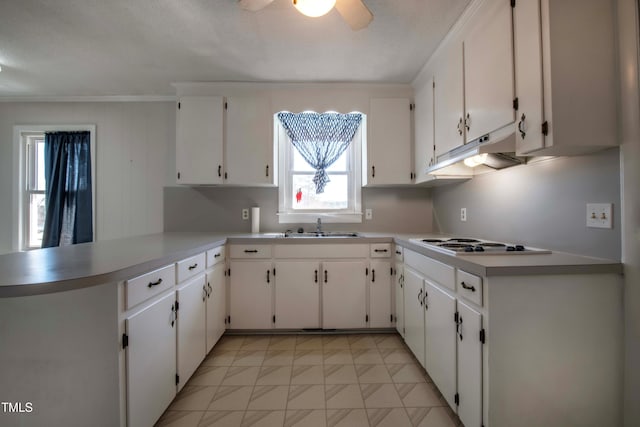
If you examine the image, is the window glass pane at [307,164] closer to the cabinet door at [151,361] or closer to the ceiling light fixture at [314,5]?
the ceiling light fixture at [314,5]

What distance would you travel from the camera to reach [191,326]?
1.79 meters

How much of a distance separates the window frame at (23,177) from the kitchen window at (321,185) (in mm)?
2034

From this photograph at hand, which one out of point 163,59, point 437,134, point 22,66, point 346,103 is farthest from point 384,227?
point 22,66

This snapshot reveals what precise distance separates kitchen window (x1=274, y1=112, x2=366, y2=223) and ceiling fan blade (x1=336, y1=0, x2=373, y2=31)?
4.84ft

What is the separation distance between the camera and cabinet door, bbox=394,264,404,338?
2.30m

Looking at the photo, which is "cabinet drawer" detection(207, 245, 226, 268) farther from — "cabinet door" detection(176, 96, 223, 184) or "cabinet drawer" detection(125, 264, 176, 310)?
"cabinet door" detection(176, 96, 223, 184)

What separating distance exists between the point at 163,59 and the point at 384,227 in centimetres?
254

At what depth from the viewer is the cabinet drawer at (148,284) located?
46.8 inches

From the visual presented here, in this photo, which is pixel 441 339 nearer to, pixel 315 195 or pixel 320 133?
pixel 315 195

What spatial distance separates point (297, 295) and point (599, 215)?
2020 mm

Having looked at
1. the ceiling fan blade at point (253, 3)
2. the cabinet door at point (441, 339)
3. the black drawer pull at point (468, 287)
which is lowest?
the cabinet door at point (441, 339)

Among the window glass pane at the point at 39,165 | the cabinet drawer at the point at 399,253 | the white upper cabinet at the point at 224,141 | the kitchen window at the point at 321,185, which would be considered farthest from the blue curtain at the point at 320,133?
the window glass pane at the point at 39,165

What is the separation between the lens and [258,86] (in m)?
2.70

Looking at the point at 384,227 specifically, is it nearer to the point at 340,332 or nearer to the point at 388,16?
the point at 340,332
